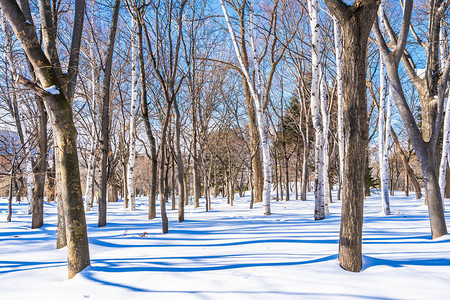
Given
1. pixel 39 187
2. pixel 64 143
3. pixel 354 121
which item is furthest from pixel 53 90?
pixel 39 187

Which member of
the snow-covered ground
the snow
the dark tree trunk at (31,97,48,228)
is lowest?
the snow-covered ground

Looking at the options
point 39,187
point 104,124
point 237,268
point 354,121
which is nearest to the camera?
point 354,121

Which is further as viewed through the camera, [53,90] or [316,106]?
[316,106]

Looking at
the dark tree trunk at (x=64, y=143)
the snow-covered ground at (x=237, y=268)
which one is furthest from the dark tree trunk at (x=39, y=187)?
the dark tree trunk at (x=64, y=143)

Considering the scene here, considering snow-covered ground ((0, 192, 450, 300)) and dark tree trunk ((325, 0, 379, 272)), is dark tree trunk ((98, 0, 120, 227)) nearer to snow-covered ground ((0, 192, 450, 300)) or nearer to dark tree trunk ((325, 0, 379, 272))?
snow-covered ground ((0, 192, 450, 300))

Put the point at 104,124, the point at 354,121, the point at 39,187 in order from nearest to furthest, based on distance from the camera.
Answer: the point at 354,121, the point at 39,187, the point at 104,124

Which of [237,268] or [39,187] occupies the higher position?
[39,187]

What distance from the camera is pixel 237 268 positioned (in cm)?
313

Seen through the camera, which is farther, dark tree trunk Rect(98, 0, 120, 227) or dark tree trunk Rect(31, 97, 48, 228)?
dark tree trunk Rect(98, 0, 120, 227)

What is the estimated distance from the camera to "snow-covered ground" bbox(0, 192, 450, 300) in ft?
8.19

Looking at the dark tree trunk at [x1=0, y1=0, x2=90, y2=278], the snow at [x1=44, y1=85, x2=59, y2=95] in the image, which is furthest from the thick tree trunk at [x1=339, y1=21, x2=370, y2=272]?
the snow at [x1=44, y1=85, x2=59, y2=95]

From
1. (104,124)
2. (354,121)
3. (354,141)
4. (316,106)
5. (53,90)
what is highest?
(316,106)

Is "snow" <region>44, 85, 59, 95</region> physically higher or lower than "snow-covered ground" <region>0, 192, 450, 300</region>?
higher

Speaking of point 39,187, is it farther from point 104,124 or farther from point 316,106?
point 316,106
